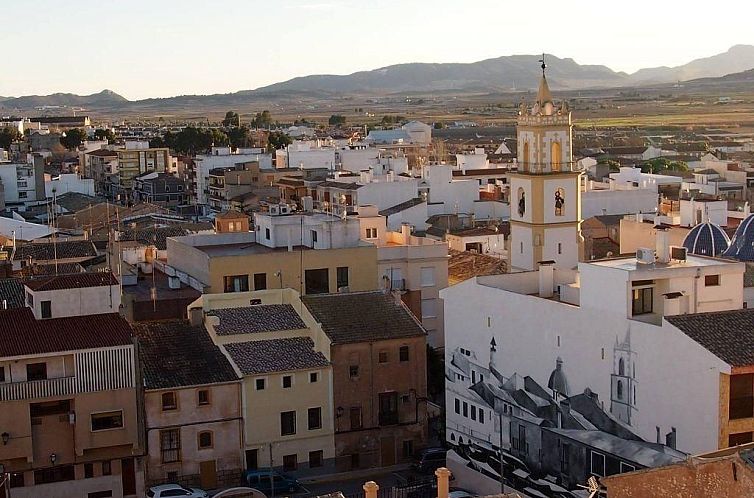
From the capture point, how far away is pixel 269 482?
92.4 ft

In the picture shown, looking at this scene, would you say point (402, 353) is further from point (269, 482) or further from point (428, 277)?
point (428, 277)

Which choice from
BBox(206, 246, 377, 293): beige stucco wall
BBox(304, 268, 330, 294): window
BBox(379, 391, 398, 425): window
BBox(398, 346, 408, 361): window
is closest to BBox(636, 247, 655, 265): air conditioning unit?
BBox(398, 346, 408, 361): window

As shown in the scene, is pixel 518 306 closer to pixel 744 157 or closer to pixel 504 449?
pixel 504 449

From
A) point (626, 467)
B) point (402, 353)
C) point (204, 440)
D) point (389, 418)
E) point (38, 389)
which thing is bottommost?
point (389, 418)

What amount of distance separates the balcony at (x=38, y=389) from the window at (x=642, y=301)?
36.9ft

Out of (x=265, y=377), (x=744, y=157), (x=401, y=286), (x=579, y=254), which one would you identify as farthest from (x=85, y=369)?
(x=744, y=157)

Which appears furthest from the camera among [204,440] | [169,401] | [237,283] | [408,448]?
[237,283]

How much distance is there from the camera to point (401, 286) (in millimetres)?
37750

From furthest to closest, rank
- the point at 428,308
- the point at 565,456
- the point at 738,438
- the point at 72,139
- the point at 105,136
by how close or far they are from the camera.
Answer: the point at 105,136 → the point at 72,139 → the point at 428,308 → the point at 565,456 → the point at 738,438

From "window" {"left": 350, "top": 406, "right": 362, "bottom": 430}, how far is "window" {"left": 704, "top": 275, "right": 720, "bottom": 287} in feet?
29.5

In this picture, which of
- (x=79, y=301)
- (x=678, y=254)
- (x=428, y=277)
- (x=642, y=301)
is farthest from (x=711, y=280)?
(x=428, y=277)

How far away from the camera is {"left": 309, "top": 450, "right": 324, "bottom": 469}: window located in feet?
96.8

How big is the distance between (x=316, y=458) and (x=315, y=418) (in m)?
0.91

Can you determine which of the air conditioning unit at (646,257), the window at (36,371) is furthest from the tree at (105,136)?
the air conditioning unit at (646,257)
